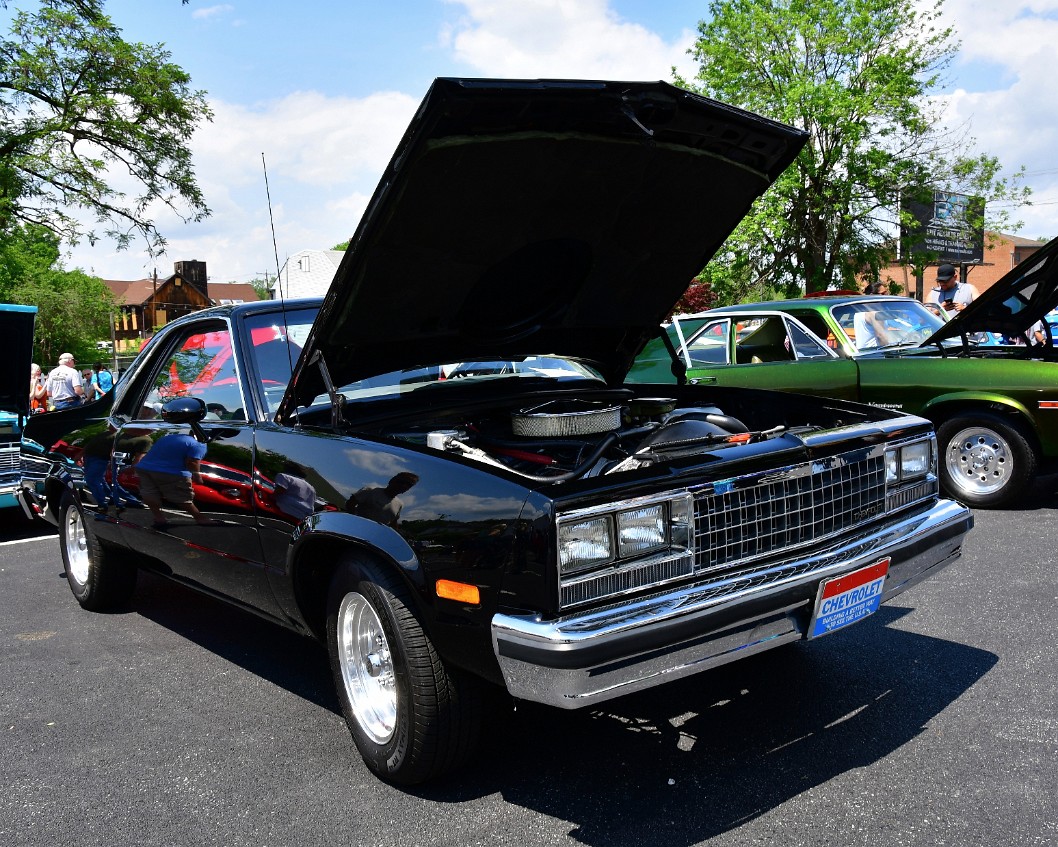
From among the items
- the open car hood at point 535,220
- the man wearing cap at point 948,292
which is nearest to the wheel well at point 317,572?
the open car hood at point 535,220

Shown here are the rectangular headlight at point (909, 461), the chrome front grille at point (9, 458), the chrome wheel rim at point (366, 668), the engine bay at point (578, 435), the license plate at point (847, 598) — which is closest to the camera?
the license plate at point (847, 598)

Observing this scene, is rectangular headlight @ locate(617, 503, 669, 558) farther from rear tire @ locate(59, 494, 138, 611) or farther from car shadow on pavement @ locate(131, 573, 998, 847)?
rear tire @ locate(59, 494, 138, 611)

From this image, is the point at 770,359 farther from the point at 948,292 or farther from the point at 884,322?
the point at 948,292

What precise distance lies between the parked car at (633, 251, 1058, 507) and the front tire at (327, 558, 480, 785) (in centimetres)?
474

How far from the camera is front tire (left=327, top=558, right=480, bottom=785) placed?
2.90 metres

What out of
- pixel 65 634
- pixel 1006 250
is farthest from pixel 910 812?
pixel 1006 250

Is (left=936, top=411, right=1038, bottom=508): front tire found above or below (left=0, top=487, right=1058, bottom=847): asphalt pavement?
above

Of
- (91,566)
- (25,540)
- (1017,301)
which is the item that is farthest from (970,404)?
(25,540)

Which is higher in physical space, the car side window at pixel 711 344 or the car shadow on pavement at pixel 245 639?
the car side window at pixel 711 344

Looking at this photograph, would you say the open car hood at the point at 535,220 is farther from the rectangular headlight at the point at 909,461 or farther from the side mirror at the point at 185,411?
the rectangular headlight at the point at 909,461

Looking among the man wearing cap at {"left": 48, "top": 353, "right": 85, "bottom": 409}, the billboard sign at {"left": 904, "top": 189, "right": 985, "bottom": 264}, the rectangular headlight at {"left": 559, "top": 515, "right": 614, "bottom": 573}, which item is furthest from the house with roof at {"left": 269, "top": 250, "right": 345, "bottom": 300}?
the billboard sign at {"left": 904, "top": 189, "right": 985, "bottom": 264}

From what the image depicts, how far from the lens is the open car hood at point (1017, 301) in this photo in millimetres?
6492

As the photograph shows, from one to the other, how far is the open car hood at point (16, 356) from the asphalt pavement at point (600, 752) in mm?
3863

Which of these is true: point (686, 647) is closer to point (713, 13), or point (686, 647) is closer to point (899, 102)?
point (899, 102)
